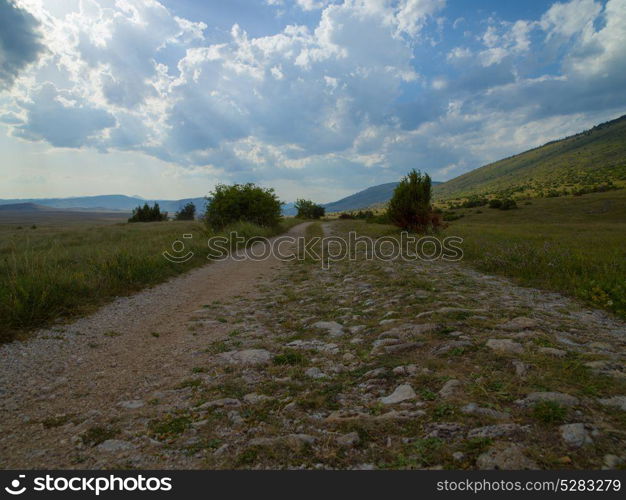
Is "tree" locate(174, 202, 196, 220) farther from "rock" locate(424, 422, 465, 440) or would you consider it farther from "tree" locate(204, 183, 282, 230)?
"rock" locate(424, 422, 465, 440)

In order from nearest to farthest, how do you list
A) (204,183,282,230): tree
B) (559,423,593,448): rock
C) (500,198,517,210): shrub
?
(559,423,593,448): rock
(204,183,282,230): tree
(500,198,517,210): shrub

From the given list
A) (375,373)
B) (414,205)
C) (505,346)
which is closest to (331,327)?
(375,373)

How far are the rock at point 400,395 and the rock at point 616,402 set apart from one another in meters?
1.54

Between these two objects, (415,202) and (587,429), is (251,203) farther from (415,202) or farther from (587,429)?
(587,429)

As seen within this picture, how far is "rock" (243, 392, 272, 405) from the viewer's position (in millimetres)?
3449

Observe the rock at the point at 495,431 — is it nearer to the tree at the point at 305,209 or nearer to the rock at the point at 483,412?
the rock at the point at 483,412

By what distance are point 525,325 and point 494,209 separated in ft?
198

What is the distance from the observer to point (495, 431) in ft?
8.25

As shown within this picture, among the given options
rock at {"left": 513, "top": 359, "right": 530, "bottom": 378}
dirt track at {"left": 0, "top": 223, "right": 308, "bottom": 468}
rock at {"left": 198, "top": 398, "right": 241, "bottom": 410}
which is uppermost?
rock at {"left": 513, "top": 359, "right": 530, "bottom": 378}

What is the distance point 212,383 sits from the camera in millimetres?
3941

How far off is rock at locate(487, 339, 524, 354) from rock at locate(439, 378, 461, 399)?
101cm

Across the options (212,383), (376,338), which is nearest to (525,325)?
(376,338)

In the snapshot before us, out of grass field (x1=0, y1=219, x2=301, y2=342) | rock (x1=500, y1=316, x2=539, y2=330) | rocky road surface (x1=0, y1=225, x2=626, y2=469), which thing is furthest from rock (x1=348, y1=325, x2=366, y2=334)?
grass field (x1=0, y1=219, x2=301, y2=342)

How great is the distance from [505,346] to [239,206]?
31520 mm
